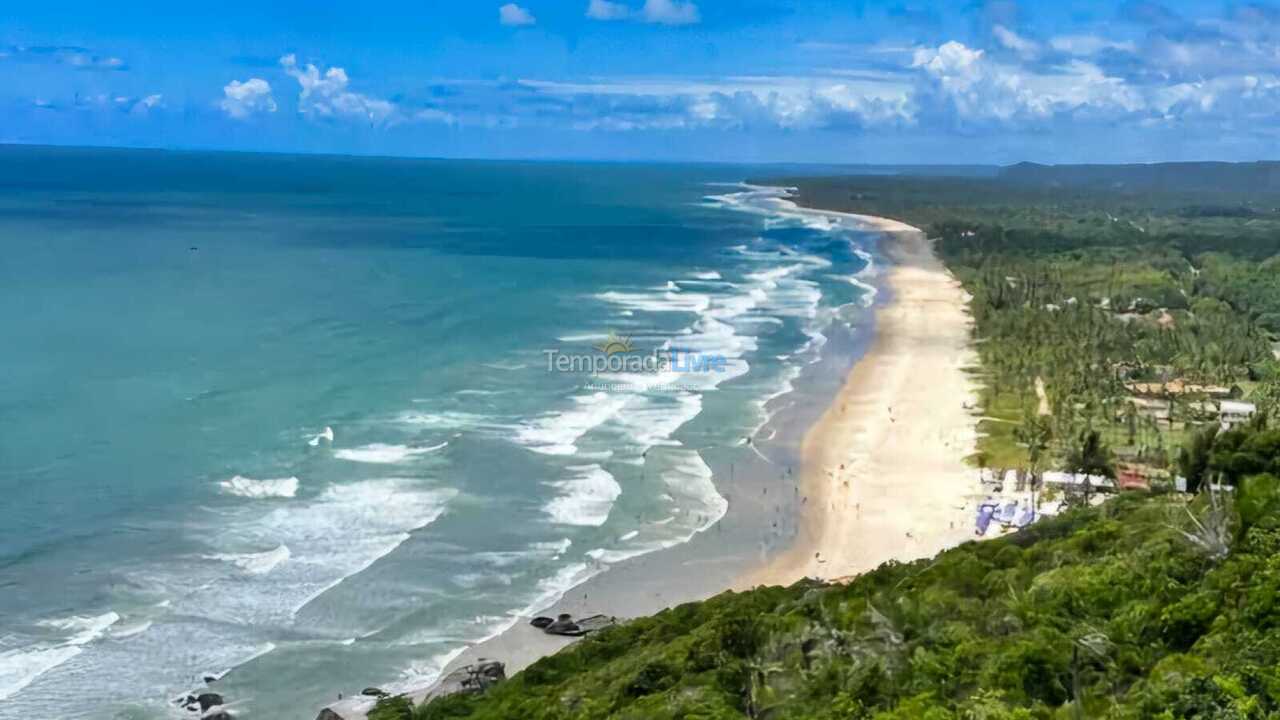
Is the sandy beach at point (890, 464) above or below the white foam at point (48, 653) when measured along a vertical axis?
above

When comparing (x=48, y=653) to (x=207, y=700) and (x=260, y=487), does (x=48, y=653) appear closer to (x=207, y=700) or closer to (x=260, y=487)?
(x=207, y=700)

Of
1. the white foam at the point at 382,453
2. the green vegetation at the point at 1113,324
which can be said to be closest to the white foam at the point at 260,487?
the white foam at the point at 382,453

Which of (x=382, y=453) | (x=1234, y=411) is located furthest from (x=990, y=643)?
(x=1234, y=411)

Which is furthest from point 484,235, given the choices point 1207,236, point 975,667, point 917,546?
point 975,667
